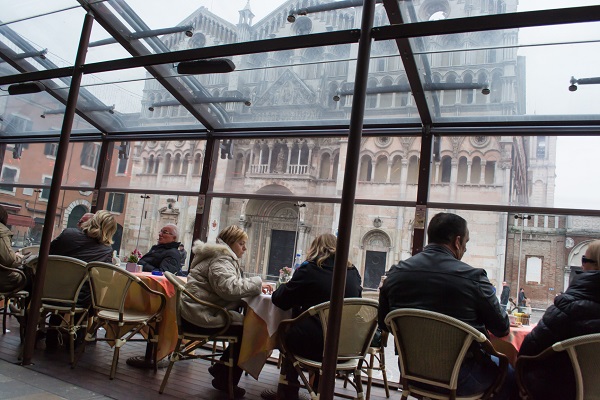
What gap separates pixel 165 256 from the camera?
4.57 meters

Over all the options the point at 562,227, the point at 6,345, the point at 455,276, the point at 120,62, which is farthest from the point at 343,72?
the point at 562,227

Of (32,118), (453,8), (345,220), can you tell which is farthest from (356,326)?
(32,118)

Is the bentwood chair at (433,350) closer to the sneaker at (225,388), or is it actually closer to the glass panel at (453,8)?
the sneaker at (225,388)

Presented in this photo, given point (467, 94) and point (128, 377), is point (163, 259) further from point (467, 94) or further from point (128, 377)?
point (467, 94)

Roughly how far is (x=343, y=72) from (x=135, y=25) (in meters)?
2.20

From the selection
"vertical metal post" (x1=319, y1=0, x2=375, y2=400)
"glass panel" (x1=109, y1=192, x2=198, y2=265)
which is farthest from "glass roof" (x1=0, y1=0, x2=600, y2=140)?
"glass panel" (x1=109, y1=192, x2=198, y2=265)

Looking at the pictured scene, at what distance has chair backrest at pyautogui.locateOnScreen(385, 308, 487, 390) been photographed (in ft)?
6.86

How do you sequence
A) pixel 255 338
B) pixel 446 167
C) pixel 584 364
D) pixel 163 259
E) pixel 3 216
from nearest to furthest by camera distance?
1. pixel 584 364
2. pixel 255 338
3. pixel 3 216
4. pixel 163 259
5. pixel 446 167

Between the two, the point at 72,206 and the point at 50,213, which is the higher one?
the point at 72,206

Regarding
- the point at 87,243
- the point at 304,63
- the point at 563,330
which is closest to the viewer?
the point at 563,330

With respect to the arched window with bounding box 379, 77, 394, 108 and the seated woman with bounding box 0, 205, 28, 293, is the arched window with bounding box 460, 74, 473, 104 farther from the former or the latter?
the seated woman with bounding box 0, 205, 28, 293

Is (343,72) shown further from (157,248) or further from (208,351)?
(208,351)

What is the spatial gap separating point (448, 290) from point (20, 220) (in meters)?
28.7

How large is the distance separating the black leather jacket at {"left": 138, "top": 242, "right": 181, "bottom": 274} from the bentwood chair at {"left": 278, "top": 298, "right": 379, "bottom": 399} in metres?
2.01
